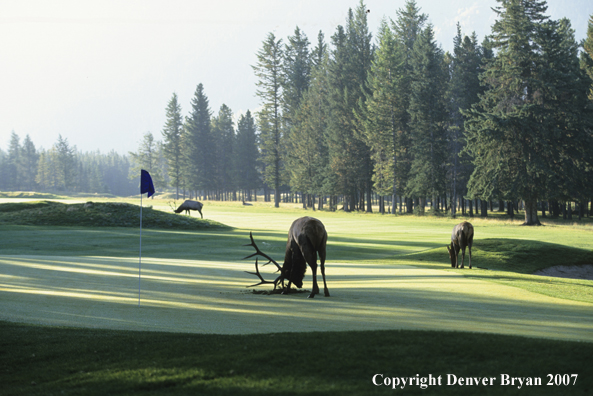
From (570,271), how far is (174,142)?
A: 112 metres

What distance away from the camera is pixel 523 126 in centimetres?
4553

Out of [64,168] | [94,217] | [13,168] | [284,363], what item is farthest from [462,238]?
[13,168]

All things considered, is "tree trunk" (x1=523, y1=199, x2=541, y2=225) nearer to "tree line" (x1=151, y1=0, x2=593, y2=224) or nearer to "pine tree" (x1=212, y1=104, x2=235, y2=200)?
"tree line" (x1=151, y1=0, x2=593, y2=224)

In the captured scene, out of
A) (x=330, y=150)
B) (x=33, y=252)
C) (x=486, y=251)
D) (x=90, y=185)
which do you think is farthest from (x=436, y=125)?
(x=90, y=185)

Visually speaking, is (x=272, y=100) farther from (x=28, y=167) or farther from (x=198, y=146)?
(x=28, y=167)

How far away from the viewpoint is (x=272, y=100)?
90.8m

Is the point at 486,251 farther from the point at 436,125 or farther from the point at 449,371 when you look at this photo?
the point at 436,125

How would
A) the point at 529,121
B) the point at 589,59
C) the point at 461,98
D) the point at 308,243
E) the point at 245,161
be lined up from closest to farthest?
the point at 308,243 < the point at 529,121 < the point at 589,59 < the point at 461,98 < the point at 245,161

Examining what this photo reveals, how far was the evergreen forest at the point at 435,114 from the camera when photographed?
46.0m

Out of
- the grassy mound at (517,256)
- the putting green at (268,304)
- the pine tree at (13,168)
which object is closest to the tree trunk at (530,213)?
the grassy mound at (517,256)

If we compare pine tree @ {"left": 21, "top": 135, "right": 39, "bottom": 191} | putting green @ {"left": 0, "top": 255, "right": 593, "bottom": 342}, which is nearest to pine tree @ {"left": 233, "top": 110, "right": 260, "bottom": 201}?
pine tree @ {"left": 21, "top": 135, "right": 39, "bottom": 191}

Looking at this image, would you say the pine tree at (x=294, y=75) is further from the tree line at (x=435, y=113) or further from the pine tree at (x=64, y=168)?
the pine tree at (x=64, y=168)

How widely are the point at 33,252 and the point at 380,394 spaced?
2154 centimetres

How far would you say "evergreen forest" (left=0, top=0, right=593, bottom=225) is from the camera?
46.0m
